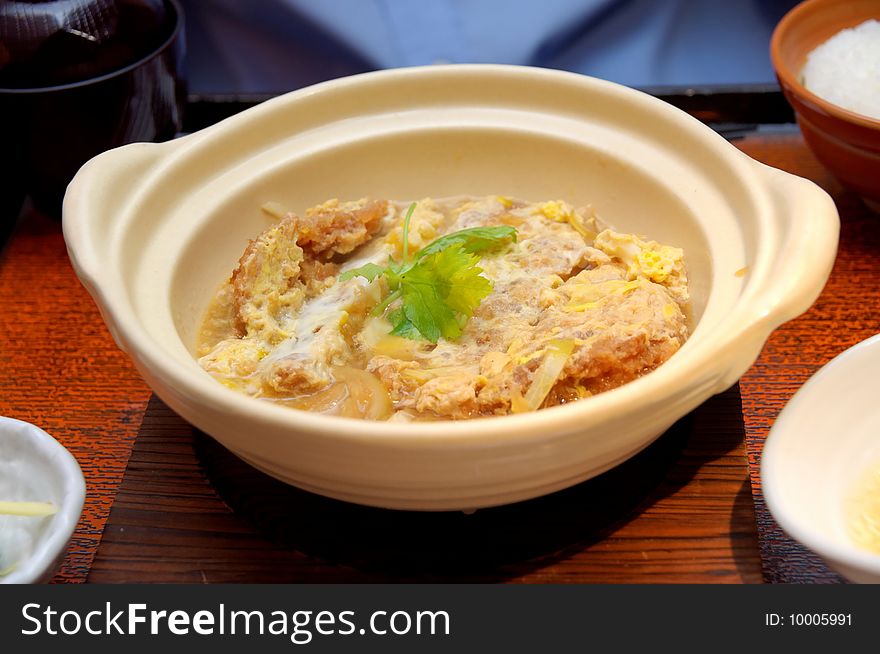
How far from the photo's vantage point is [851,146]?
7.41ft

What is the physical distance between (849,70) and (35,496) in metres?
2.28

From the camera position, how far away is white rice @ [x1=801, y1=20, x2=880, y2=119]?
2357 mm

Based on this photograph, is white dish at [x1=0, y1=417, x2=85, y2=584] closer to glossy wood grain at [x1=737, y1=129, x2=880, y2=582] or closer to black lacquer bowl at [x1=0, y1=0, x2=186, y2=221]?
black lacquer bowl at [x1=0, y1=0, x2=186, y2=221]

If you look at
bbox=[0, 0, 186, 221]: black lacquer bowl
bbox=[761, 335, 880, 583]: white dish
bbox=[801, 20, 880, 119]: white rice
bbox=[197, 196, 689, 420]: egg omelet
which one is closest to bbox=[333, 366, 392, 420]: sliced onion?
bbox=[197, 196, 689, 420]: egg omelet

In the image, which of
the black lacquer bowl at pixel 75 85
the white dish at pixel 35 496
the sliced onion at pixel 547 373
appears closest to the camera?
the white dish at pixel 35 496

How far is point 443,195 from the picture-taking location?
231cm

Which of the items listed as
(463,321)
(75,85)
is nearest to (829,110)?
(463,321)

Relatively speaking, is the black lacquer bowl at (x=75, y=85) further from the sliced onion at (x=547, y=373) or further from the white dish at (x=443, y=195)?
the sliced onion at (x=547, y=373)

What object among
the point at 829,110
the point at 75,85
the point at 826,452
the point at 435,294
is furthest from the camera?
the point at 75,85

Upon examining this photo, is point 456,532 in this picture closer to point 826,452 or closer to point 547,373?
point 547,373

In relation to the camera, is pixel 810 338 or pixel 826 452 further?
pixel 810 338

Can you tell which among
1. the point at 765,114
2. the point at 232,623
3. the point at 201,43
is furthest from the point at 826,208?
the point at 201,43

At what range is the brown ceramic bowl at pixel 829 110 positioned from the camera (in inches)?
87.1

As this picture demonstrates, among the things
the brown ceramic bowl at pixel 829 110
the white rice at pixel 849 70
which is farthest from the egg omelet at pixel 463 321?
the white rice at pixel 849 70
